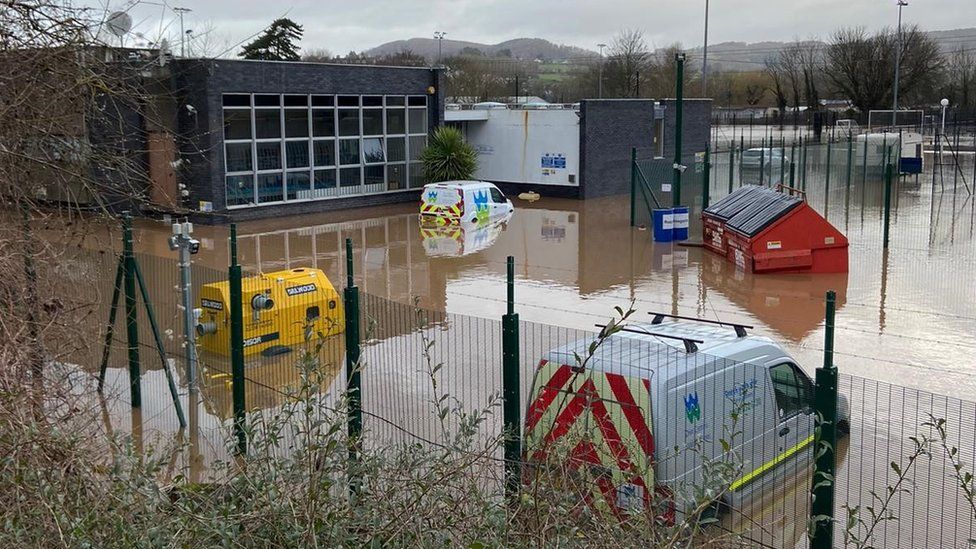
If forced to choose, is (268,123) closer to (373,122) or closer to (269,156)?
(269,156)

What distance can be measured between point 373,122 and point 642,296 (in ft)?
55.3

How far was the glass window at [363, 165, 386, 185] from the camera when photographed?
3288cm

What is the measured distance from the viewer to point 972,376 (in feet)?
41.6

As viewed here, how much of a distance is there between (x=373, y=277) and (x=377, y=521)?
16188 mm

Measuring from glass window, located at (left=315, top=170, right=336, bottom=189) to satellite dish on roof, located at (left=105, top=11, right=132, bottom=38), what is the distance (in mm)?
23108

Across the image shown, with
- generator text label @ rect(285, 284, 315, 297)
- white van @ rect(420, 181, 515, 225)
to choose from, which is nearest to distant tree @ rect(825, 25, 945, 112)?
white van @ rect(420, 181, 515, 225)

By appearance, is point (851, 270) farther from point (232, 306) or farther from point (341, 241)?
point (232, 306)

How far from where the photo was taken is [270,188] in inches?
→ 1194

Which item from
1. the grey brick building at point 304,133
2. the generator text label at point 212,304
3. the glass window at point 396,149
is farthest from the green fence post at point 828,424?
the glass window at point 396,149

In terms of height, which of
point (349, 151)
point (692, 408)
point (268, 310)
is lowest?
point (268, 310)

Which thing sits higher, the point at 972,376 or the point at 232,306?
the point at 232,306

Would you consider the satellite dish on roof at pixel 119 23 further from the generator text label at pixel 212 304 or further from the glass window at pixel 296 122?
the glass window at pixel 296 122

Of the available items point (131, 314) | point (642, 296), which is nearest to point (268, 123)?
point (642, 296)

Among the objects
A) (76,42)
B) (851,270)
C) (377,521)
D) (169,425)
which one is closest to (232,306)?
(169,425)
